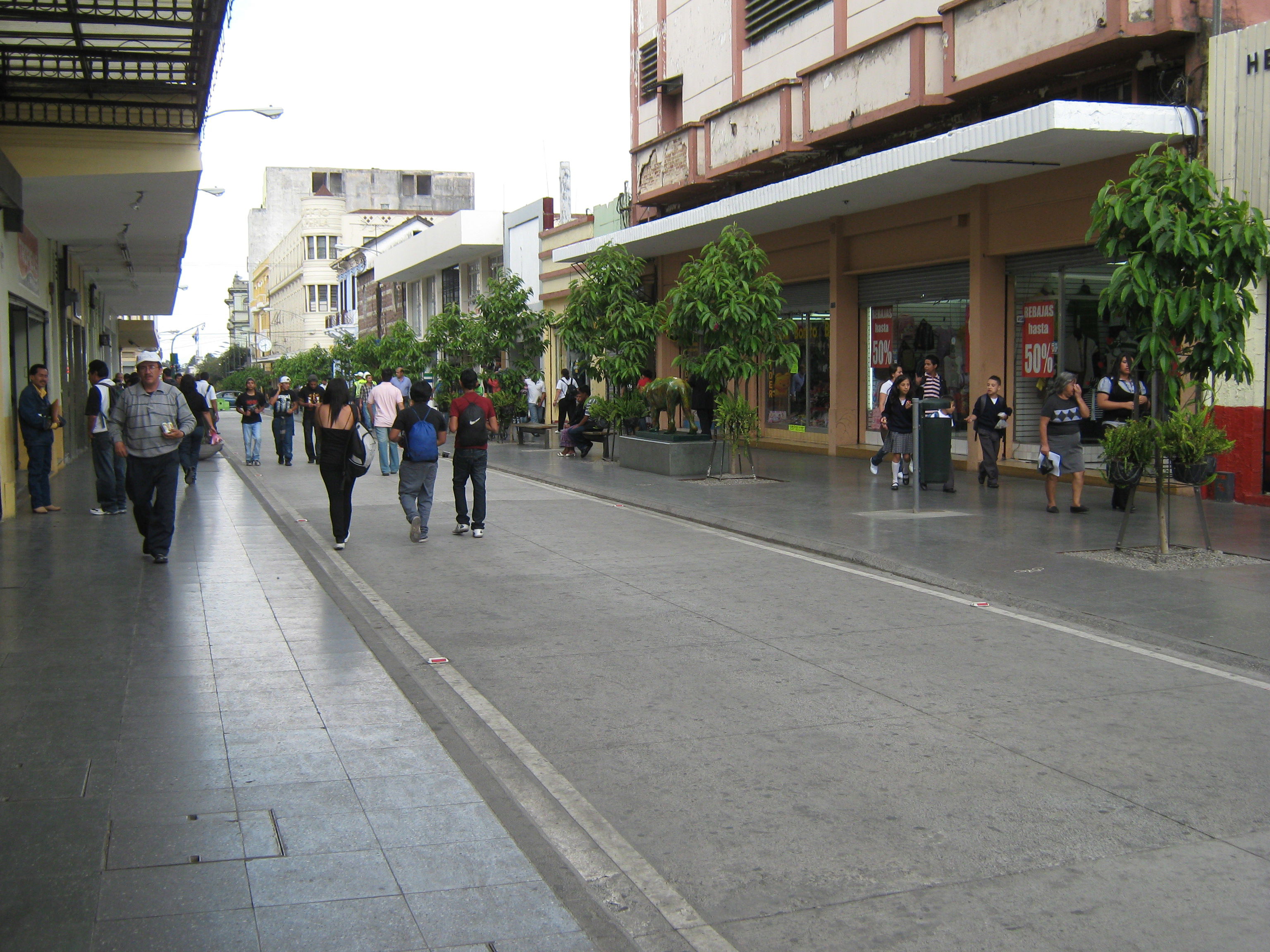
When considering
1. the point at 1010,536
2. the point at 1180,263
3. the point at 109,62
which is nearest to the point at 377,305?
the point at 109,62

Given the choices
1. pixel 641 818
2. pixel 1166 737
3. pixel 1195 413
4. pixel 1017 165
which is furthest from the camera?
pixel 1017 165

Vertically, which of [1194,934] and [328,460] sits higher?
[328,460]

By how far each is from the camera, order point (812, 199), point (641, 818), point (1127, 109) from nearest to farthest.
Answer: point (641, 818)
point (1127, 109)
point (812, 199)

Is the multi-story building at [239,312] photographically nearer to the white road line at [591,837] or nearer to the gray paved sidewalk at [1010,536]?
the gray paved sidewalk at [1010,536]

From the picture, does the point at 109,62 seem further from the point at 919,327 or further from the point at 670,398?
the point at 919,327

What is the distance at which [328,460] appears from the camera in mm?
→ 11922

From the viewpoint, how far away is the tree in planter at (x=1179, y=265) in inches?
401

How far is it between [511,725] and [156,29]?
942 cm

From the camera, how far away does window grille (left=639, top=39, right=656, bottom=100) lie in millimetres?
29766

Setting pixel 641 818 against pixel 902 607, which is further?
pixel 902 607

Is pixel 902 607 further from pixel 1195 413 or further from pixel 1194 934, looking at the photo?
pixel 1194 934

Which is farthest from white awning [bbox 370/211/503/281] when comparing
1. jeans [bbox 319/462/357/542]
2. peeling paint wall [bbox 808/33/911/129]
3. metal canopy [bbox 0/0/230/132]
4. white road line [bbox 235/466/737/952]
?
white road line [bbox 235/466/737/952]

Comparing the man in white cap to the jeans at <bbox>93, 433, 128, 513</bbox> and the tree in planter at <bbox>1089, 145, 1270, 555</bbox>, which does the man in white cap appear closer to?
the jeans at <bbox>93, 433, 128, 513</bbox>

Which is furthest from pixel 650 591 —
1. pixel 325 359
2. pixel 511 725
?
pixel 325 359
